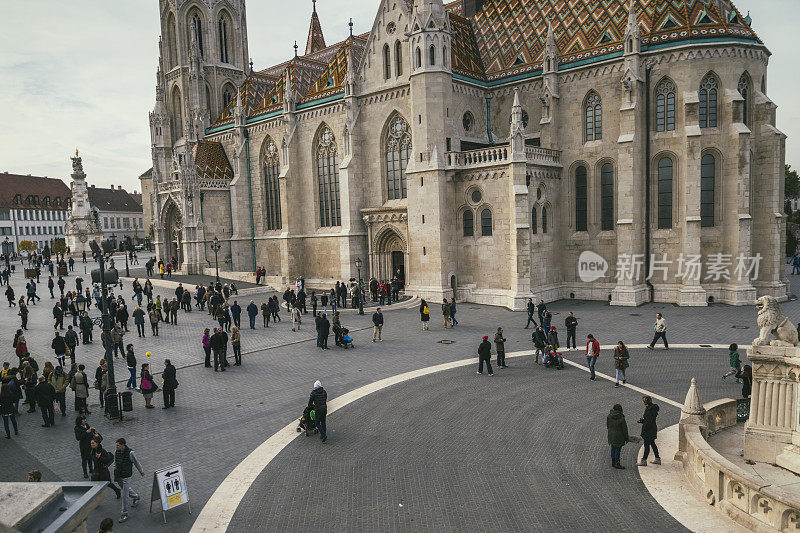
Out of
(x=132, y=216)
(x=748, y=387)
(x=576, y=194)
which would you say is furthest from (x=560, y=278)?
(x=132, y=216)

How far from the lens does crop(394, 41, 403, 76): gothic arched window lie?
33.2 metres

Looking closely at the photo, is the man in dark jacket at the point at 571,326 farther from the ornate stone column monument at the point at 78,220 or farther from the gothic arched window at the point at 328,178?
the ornate stone column monument at the point at 78,220

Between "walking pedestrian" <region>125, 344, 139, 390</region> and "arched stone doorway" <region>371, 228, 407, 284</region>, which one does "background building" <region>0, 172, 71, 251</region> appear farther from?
"walking pedestrian" <region>125, 344, 139, 390</region>

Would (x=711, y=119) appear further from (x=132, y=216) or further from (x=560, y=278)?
(x=132, y=216)

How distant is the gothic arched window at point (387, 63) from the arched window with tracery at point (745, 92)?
775 inches

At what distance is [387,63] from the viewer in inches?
1346

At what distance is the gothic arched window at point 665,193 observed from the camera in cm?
3000

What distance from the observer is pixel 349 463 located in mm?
11359

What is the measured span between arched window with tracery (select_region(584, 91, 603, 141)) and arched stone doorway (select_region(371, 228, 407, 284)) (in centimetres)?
1366

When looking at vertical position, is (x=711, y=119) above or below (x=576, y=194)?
above

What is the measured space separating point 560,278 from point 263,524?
26661 millimetres

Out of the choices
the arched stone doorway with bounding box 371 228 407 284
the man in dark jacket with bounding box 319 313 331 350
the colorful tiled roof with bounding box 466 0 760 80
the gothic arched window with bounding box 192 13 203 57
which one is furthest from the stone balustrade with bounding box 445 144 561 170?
the gothic arched window with bounding box 192 13 203 57

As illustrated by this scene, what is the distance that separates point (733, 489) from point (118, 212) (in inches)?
4526

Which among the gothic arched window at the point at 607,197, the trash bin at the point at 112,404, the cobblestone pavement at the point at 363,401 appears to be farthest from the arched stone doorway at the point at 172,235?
the trash bin at the point at 112,404
